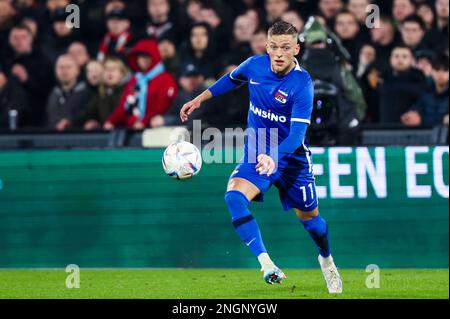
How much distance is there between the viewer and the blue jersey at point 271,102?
9328 mm

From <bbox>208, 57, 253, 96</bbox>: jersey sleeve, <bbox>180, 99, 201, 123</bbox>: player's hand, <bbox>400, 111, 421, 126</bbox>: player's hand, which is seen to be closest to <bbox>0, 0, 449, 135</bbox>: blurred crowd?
<bbox>400, 111, 421, 126</bbox>: player's hand

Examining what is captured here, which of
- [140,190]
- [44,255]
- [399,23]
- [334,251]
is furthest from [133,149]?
[399,23]

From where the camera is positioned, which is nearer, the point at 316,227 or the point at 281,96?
the point at 281,96

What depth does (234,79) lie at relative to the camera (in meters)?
9.84

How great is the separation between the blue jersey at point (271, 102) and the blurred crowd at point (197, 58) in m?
2.65

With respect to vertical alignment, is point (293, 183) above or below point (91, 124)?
below

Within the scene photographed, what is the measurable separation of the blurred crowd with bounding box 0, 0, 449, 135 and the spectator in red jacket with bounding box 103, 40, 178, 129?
0.04 feet

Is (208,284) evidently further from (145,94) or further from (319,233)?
(145,94)

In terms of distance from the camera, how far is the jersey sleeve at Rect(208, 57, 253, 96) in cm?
976

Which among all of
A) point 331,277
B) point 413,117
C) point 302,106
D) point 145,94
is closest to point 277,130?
point 302,106

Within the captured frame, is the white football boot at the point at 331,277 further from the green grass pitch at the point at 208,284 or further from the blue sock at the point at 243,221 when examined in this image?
the blue sock at the point at 243,221

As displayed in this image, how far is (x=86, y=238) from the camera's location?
492 inches

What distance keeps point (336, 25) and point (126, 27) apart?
9.75ft

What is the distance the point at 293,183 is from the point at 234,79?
107 centimetres
